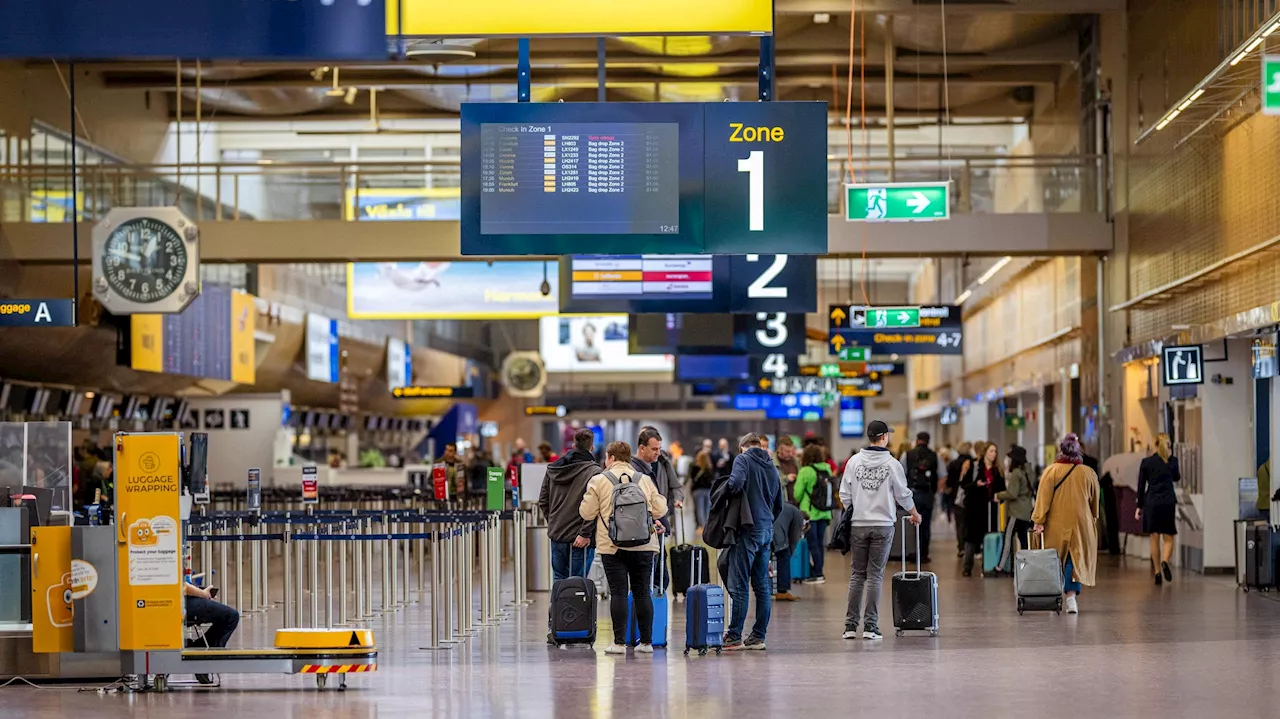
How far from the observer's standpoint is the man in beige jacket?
12039 mm

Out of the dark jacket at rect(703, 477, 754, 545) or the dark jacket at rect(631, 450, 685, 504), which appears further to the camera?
the dark jacket at rect(631, 450, 685, 504)

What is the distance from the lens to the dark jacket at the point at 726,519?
12414 millimetres

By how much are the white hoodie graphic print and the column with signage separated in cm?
494

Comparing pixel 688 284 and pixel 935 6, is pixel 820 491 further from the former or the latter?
pixel 935 6

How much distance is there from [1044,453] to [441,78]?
12.7 metres

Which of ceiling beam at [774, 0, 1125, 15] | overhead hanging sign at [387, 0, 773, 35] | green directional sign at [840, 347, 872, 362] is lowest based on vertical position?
green directional sign at [840, 347, 872, 362]

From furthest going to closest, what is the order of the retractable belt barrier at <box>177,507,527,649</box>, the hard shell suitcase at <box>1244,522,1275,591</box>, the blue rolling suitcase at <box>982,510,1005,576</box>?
the blue rolling suitcase at <box>982,510,1005,576</box> → the hard shell suitcase at <box>1244,522,1275,591</box> → the retractable belt barrier at <box>177,507,527,649</box>

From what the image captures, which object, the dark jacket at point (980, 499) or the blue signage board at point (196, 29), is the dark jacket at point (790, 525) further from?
the blue signage board at point (196, 29)

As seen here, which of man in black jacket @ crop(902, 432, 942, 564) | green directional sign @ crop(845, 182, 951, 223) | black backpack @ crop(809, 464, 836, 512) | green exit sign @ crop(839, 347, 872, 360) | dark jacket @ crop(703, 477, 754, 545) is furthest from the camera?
green exit sign @ crop(839, 347, 872, 360)

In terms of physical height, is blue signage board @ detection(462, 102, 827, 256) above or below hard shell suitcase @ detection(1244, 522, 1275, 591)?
above

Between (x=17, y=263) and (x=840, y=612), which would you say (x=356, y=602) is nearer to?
(x=840, y=612)

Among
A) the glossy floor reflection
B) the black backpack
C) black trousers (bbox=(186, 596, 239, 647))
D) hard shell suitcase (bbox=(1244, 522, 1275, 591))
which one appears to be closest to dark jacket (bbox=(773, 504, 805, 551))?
the black backpack

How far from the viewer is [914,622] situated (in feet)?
43.8

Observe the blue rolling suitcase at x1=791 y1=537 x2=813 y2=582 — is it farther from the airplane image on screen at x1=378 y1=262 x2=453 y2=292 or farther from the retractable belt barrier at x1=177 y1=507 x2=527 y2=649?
the airplane image on screen at x1=378 y1=262 x2=453 y2=292
